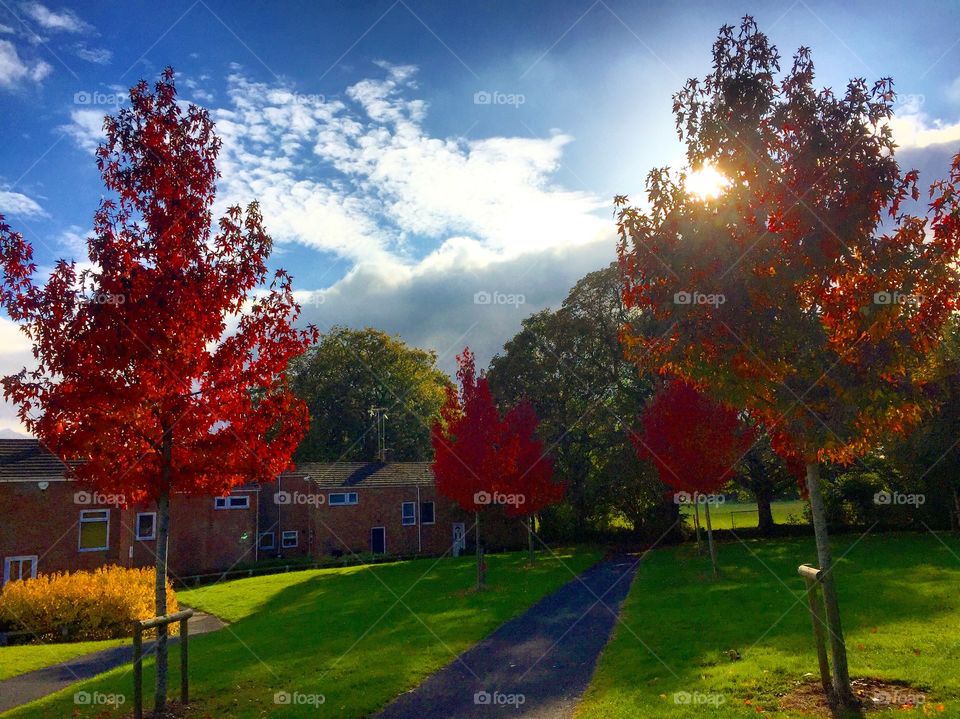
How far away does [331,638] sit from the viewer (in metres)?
17.6

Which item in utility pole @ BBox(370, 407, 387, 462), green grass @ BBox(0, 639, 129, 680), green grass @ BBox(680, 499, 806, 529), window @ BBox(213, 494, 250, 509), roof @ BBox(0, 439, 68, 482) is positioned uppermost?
utility pole @ BBox(370, 407, 387, 462)

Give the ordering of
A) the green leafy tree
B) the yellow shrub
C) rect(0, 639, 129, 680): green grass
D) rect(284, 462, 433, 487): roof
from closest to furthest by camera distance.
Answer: rect(0, 639, 129, 680): green grass
the yellow shrub
rect(284, 462, 433, 487): roof
the green leafy tree

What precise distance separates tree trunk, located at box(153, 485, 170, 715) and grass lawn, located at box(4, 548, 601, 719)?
1.85 feet

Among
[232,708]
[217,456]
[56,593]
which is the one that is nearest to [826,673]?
[232,708]

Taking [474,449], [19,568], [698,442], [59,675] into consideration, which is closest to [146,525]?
[19,568]

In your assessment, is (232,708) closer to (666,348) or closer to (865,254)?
(666,348)

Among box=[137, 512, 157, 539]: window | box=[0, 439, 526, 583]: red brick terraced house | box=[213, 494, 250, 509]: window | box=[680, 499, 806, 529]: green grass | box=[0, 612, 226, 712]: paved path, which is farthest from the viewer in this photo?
box=[680, 499, 806, 529]: green grass

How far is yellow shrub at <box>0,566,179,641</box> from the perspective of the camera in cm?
2159

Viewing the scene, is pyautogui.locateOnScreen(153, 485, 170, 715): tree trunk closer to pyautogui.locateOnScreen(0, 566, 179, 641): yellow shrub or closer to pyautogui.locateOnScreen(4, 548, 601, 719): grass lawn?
pyautogui.locateOnScreen(4, 548, 601, 719): grass lawn

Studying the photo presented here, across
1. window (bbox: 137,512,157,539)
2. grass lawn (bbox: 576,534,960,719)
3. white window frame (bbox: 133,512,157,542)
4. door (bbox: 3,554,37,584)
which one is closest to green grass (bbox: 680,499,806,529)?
grass lawn (bbox: 576,534,960,719)

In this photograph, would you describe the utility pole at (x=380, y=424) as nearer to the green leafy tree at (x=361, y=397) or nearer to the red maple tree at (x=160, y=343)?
the green leafy tree at (x=361, y=397)

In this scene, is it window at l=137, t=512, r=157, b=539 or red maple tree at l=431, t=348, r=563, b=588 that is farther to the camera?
window at l=137, t=512, r=157, b=539

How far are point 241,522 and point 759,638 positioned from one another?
37.3 m

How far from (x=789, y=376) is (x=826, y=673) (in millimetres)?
4470
